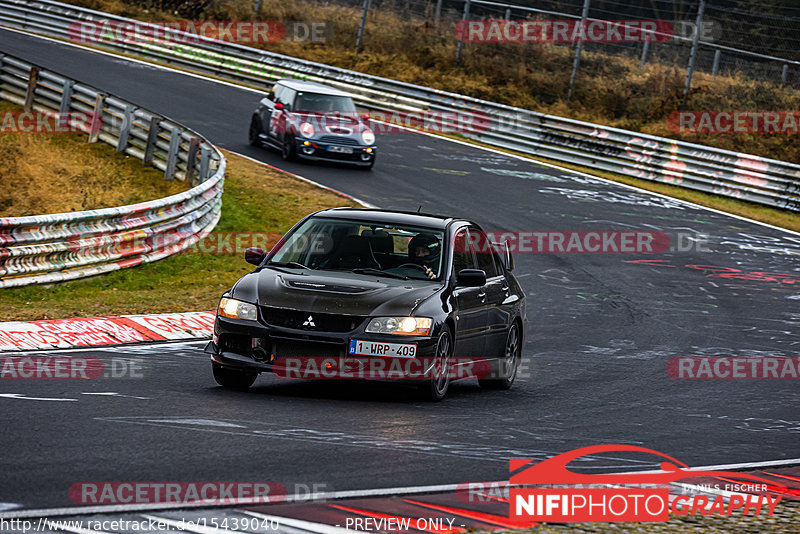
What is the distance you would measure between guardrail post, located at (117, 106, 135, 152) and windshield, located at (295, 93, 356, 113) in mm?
4147

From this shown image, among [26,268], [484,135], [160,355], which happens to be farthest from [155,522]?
[484,135]

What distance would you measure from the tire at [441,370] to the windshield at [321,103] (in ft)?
57.0

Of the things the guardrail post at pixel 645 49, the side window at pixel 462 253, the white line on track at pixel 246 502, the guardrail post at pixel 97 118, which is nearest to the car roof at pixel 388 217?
the side window at pixel 462 253

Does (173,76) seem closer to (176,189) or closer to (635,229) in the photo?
(176,189)

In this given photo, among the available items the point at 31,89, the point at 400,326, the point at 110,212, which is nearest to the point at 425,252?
the point at 400,326

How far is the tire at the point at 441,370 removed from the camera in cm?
887

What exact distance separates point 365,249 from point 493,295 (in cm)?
137

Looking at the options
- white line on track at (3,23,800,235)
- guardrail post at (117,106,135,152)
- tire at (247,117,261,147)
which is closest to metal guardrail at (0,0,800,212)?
white line on track at (3,23,800,235)

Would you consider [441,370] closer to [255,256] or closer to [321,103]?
[255,256]

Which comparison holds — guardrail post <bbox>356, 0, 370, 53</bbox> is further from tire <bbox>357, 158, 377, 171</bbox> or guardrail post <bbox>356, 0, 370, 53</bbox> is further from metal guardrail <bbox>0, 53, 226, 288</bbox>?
metal guardrail <bbox>0, 53, 226, 288</bbox>

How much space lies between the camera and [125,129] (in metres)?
23.3

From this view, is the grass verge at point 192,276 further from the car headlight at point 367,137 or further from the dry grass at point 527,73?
the dry grass at point 527,73

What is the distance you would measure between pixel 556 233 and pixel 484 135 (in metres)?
10.7

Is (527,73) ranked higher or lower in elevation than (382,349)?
higher
